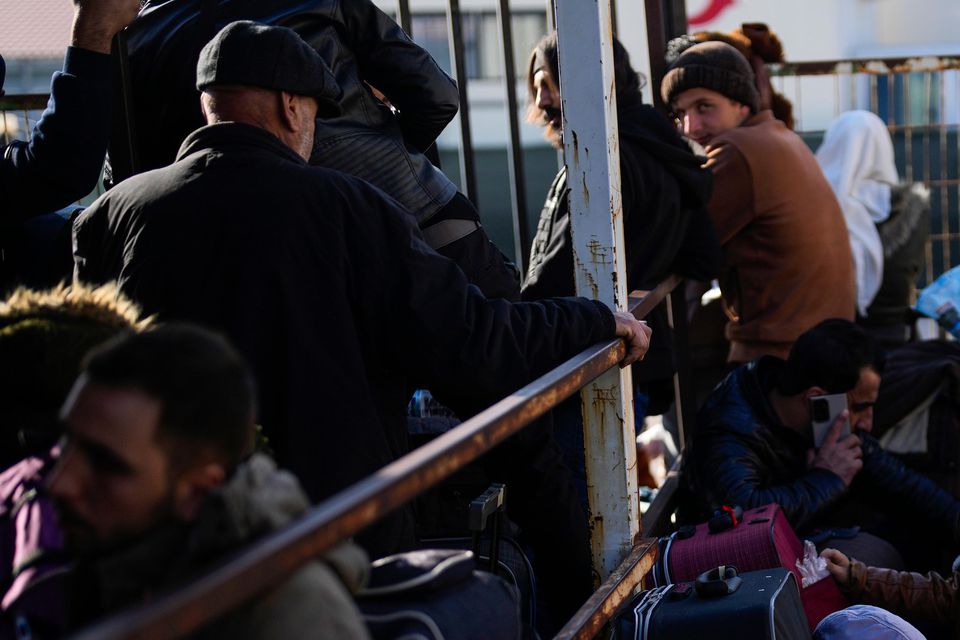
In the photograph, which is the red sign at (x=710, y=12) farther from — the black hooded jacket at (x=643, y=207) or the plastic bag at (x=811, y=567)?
the plastic bag at (x=811, y=567)

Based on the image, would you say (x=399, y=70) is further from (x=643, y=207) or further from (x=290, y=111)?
(x=643, y=207)

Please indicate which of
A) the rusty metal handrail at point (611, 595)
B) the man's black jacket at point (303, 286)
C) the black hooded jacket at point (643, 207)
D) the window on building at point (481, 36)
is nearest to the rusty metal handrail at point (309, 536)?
the man's black jacket at point (303, 286)

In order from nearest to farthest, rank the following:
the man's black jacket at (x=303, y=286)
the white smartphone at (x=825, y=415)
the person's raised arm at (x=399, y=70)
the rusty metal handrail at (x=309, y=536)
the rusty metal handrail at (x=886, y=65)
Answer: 1. the rusty metal handrail at (x=309, y=536)
2. the man's black jacket at (x=303, y=286)
3. the person's raised arm at (x=399, y=70)
4. the white smartphone at (x=825, y=415)
5. the rusty metal handrail at (x=886, y=65)

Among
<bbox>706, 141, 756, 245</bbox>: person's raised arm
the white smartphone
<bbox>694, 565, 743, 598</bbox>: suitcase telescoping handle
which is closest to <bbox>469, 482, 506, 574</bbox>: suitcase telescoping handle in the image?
<bbox>694, 565, 743, 598</bbox>: suitcase telescoping handle

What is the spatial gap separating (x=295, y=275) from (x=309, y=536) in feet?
3.27

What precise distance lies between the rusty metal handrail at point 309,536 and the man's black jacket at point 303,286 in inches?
12.3

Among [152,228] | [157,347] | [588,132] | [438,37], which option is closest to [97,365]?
[157,347]

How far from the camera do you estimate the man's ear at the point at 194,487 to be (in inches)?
57.2

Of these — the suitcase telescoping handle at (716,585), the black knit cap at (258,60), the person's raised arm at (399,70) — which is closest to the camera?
the black knit cap at (258,60)

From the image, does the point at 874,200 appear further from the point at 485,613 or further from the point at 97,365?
the point at 97,365

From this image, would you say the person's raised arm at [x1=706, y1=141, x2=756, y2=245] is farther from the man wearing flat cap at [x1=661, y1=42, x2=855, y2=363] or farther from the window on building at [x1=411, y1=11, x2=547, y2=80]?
Result: the window on building at [x1=411, y1=11, x2=547, y2=80]

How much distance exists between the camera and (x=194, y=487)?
1.47 metres

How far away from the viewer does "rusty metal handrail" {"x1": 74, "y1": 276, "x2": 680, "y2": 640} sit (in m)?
1.19

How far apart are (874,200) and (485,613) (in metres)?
4.79
